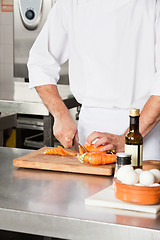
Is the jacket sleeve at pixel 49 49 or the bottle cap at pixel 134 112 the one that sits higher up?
the jacket sleeve at pixel 49 49

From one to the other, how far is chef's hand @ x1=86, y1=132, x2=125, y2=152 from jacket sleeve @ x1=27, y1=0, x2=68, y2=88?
410mm

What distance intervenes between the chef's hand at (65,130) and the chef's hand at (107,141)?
15cm

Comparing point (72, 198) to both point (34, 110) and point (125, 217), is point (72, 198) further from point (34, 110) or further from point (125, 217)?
point (34, 110)

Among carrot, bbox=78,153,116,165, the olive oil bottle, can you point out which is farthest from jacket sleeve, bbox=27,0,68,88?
the olive oil bottle

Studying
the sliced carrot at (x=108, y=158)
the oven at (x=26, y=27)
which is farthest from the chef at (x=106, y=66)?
the oven at (x=26, y=27)

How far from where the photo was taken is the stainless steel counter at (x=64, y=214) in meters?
1.20

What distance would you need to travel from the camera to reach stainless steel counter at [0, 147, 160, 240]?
120cm

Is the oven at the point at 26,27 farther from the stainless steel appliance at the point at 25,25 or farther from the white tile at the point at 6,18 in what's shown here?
the white tile at the point at 6,18

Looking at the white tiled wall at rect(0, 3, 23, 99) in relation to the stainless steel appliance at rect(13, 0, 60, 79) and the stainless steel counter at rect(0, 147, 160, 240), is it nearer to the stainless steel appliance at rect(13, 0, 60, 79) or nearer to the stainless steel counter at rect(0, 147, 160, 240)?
the stainless steel appliance at rect(13, 0, 60, 79)

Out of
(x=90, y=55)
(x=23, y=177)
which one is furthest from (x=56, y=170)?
(x=90, y=55)

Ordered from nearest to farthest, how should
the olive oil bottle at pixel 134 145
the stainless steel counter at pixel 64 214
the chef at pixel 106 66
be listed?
the stainless steel counter at pixel 64 214 → the olive oil bottle at pixel 134 145 → the chef at pixel 106 66

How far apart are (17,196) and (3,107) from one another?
6.43 feet

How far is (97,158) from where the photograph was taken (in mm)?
1648

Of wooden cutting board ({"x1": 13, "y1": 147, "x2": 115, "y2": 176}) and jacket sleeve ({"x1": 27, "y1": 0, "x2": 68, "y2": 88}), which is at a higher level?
jacket sleeve ({"x1": 27, "y1": 0, "x2": 68, "y2": 88})
